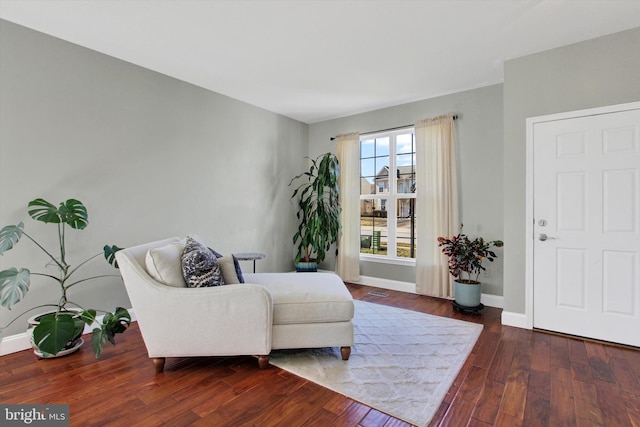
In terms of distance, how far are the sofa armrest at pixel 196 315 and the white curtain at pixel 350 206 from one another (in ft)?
8.74

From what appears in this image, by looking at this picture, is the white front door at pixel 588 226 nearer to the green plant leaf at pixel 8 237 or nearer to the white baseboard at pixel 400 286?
the white baseboard at pixel 400 286

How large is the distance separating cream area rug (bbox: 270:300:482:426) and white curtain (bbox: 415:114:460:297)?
83 cm

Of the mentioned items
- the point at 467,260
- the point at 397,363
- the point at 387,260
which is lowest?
the point at 397,363

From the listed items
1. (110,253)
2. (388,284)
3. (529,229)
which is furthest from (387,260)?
(110,253)

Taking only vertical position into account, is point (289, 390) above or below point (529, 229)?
below

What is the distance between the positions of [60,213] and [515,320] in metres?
4.00

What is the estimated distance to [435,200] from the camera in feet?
12.6

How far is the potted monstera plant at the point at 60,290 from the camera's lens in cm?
199

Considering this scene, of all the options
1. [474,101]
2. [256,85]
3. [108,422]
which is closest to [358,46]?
[256,85]

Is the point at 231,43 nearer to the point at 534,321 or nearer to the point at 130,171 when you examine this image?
the point at 130,171

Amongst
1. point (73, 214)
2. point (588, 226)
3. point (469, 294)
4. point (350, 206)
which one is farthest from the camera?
point (350, 206)

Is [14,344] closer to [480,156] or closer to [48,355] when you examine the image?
[48,355]

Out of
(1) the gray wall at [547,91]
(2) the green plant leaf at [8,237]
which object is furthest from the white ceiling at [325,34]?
(2) the green plant leaf at [8,237]

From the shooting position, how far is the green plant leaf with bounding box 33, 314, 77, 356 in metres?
2.00
